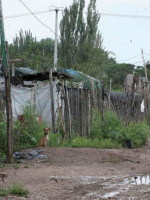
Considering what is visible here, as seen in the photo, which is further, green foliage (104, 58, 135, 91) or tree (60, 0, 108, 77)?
green foliage (104, 58, 135, 91)

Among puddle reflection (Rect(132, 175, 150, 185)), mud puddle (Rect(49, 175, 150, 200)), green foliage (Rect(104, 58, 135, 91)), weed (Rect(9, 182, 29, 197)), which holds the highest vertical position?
green foliage (Rect(104, 58, 135, 91))

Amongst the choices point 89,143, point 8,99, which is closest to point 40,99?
point 89,143

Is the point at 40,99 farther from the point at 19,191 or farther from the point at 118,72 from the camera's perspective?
the point at 118,72

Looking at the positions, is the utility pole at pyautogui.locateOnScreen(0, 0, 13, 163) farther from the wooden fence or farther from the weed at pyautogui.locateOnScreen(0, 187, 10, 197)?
the wooden fence

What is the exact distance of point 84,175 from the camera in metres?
9.53

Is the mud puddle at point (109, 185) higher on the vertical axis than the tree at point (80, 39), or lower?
lower

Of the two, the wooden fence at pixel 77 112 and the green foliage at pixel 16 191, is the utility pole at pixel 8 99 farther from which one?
the wooden fence at pixel 77 112

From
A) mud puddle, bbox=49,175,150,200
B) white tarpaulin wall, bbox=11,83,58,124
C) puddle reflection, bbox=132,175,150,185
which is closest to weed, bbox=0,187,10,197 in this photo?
mud puddle, bbox=49,175,150,200

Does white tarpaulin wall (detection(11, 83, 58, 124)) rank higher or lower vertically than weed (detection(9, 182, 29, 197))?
higher

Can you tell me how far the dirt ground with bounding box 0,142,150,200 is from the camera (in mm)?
7598

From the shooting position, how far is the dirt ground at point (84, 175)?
7.60 meters

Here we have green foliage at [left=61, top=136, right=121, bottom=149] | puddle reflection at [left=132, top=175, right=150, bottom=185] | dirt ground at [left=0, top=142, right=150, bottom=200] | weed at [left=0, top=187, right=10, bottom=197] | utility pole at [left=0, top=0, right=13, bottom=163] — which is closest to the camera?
weed at [left=0, top=187, right=10, bottom=197]

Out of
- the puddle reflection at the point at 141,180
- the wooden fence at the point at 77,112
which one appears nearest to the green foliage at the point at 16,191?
the puddle reflection at the point at 141,180

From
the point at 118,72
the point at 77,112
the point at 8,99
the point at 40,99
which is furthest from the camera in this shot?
the point at 118,72
